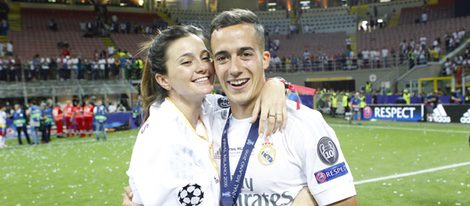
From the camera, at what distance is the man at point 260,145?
2236 mm

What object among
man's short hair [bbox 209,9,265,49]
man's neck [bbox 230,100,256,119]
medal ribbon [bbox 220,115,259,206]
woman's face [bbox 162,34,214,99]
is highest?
man's short hair [bbox 209,9,265,49]

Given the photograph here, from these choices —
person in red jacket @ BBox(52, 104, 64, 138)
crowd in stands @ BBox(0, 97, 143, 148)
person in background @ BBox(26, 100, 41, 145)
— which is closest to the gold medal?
crowd in stands @ BBox(0, 97, 143, 148)

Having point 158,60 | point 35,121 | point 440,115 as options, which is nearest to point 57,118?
point 35,121

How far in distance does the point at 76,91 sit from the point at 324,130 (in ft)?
79.8

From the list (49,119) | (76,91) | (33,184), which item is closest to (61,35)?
(76,91)

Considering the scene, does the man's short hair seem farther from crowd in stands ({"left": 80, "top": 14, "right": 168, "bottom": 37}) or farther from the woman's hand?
crowd in stands ({"left": 80, "top": 14, "right": 168, "bottom": 37})

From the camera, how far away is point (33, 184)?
9422 millimetres

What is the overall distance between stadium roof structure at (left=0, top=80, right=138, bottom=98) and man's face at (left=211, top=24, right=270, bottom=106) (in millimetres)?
23586

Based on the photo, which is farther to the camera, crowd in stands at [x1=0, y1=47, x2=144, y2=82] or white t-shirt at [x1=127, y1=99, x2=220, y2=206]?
crowd in stands at [x1=0, y1=47, x2=144, y2=82]

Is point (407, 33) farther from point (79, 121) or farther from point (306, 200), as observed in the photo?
point (306, 200)

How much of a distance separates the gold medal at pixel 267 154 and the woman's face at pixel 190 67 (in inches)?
23.3

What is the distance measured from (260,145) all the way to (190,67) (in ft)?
2.22

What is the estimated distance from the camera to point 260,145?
235cm

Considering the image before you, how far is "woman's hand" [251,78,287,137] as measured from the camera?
7.65 feet
